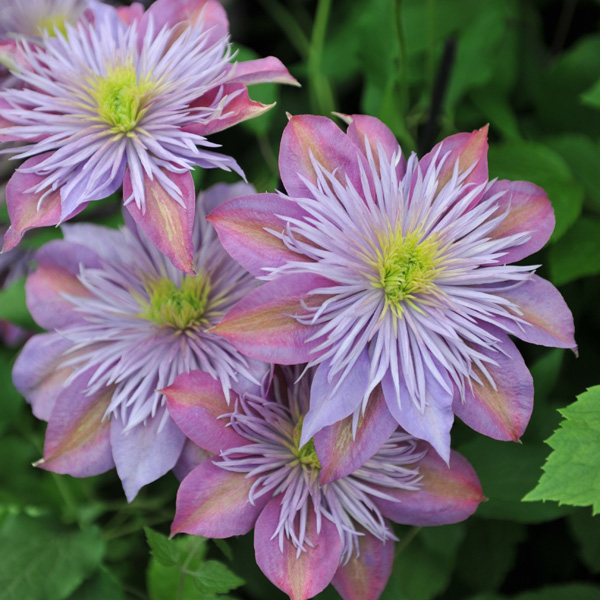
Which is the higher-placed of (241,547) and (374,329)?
(374,329)

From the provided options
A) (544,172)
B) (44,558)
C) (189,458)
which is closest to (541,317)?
(189,458)

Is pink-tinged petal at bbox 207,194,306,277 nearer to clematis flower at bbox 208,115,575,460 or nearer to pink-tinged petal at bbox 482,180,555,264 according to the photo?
clematis flower at bbox 208,115,575,460

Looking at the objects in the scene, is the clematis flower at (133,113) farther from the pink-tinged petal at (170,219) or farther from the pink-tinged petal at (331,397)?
the pink-tinged petal at (331,397)

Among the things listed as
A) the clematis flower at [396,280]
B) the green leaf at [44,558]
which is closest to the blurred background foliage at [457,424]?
the green leaf at [44,558]

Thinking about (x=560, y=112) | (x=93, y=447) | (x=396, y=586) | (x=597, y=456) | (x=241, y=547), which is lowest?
(x=241, y=547)

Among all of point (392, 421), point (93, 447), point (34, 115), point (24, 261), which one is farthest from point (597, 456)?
point (24, 261)

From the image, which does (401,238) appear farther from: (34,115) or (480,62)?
(480,62)

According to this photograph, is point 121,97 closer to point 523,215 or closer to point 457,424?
point 523,215
